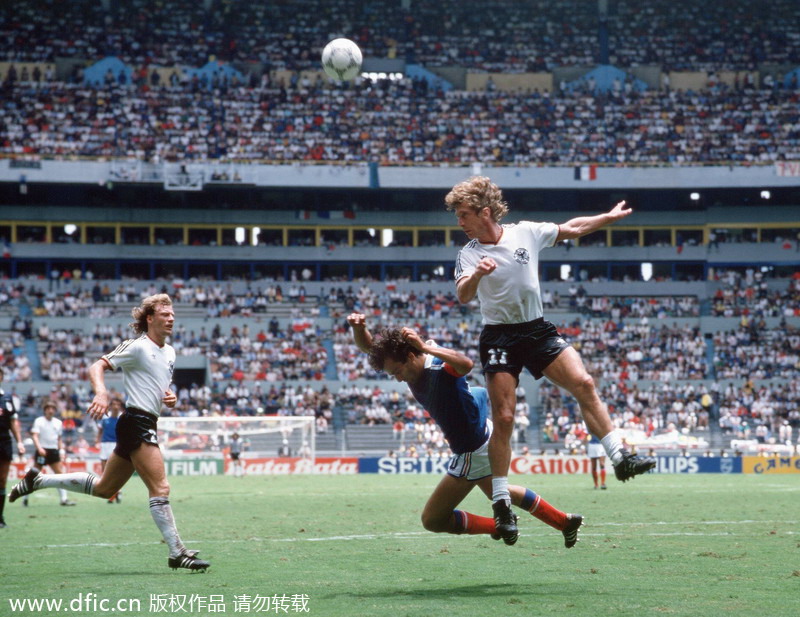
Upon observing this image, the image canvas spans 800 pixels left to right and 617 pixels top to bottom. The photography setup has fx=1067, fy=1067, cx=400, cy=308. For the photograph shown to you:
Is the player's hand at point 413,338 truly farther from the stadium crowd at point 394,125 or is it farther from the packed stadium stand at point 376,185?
the stadium crowd at point 394,125

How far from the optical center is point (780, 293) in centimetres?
5681

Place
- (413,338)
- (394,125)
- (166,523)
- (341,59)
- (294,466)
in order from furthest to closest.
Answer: (394,125)
(294,466)
(341,59)
(166,523)
(413,338)

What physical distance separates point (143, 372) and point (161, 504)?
1344mm

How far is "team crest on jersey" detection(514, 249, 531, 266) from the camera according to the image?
30.8ft

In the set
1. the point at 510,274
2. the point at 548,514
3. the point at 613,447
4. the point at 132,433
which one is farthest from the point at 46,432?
the point at 613,447

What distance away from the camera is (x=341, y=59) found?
29172 millimetres

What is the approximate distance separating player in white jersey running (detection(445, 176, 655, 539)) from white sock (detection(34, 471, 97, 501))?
4.30 meters

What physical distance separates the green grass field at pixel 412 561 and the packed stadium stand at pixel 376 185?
2889cm

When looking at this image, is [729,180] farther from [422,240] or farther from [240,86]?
[240,86]

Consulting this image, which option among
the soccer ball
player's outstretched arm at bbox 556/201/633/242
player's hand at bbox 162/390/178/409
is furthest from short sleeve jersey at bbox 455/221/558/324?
the soccer ball

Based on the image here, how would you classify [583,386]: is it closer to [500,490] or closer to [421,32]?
[500,490]

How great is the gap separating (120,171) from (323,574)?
4842 centimetres

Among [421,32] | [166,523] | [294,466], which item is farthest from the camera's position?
[421,32]

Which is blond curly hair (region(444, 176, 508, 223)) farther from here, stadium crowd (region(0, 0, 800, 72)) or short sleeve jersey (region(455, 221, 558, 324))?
stadium crowd (region(0, 0, 800, 72))
